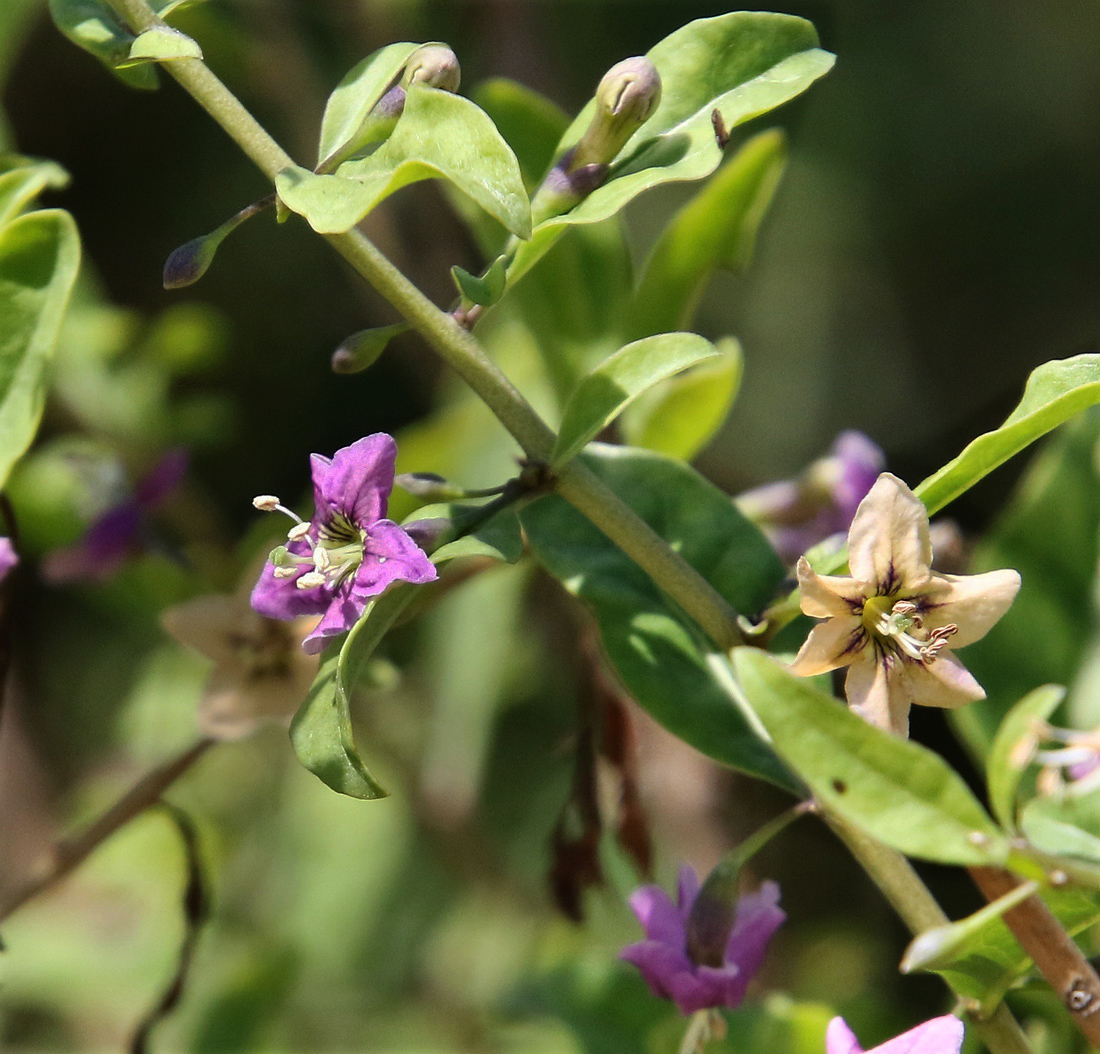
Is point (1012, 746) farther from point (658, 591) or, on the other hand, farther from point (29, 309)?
point (29, 309)

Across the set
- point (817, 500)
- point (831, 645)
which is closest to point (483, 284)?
point (831, 645)

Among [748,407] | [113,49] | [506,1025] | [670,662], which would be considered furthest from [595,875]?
[748,407]

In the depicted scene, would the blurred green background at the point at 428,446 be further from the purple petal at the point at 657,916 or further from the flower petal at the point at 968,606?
the flower petal at the point at 968,606

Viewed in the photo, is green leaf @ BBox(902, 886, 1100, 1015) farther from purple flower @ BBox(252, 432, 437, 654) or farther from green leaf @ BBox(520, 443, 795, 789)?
purple flower @ BBox(252, 432, 437, 654)

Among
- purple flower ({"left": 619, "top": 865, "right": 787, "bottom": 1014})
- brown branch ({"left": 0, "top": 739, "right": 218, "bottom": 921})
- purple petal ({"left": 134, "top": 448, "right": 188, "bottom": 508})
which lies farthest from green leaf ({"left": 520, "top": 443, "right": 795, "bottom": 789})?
purple petal ({"left": 134, "top": 448, "right": 188, "bottom": 508})

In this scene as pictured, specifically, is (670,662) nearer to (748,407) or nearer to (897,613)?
(897,613)

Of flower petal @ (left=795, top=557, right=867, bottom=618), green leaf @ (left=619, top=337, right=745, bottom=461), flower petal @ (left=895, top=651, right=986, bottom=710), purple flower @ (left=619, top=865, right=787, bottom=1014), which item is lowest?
purple flower @ (left=619, top=865, right=787, bottom=1014)
